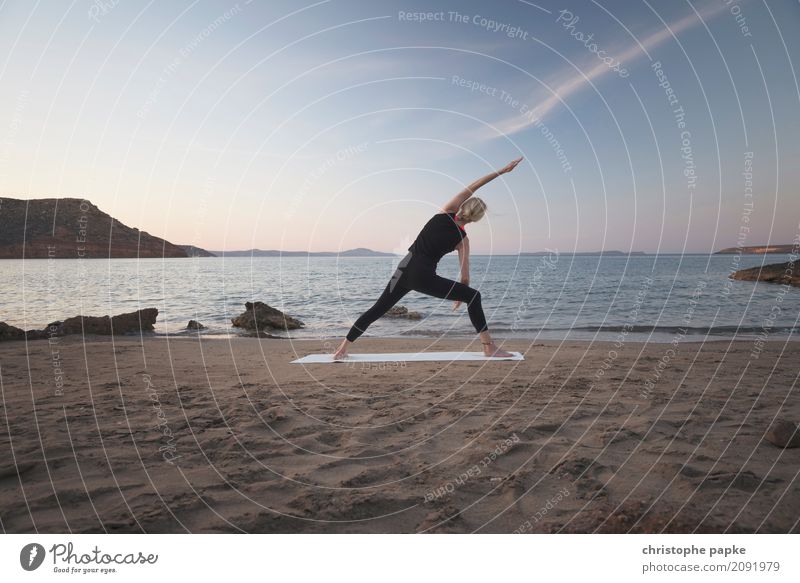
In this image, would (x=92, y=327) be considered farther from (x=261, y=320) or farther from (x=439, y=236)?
(x=439, y=236)

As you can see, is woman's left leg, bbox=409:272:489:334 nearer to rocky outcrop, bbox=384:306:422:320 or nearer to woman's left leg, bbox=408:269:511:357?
woman's left leg, bbox=408:269:511:357

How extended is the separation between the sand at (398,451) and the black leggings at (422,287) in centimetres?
87

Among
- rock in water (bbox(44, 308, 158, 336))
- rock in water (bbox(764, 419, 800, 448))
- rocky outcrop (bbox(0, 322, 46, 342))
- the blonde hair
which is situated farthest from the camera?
rock in water (bbox(44, 308, 158, 336))

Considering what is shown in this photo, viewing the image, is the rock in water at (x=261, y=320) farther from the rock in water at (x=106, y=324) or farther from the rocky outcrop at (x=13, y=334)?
the rocky outcrop at (x=13, y=334)

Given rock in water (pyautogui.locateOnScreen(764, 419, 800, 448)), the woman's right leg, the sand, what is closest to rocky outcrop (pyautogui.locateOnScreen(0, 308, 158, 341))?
the sand

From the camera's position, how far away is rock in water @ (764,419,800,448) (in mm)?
3607

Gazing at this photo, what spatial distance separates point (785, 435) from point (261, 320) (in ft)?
42.6

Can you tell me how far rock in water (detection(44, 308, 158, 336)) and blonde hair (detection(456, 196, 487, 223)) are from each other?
32.7ft

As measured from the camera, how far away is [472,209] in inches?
253

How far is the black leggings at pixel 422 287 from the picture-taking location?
6680 mm

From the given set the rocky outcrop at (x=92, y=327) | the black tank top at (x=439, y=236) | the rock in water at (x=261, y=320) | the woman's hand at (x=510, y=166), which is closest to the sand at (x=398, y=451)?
the black tank top at (x=439, y=236)

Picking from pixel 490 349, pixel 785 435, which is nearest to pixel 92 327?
pixel 490 349
